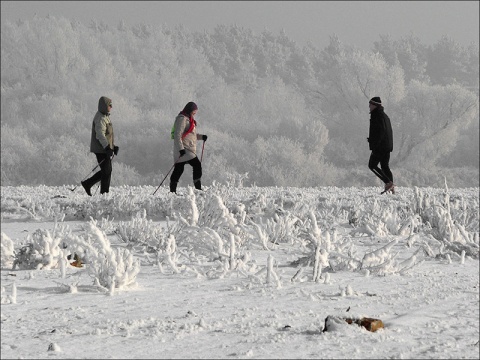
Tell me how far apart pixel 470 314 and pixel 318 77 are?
7880cm

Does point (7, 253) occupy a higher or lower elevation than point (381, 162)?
lower

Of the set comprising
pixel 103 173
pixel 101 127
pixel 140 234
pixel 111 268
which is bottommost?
pixel 111 268

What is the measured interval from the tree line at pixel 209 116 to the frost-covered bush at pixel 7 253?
38.1 metres

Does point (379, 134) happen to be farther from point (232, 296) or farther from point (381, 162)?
point (232, 296)

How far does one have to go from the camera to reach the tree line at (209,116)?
151 feet

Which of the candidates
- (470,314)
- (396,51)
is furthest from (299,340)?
(396,51)

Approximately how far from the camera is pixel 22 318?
383 cm

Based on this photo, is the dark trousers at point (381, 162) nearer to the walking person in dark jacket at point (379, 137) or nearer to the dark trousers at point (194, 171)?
the walking person in dark jacket at point (379, 137)

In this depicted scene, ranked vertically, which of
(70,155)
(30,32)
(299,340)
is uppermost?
(30,32)

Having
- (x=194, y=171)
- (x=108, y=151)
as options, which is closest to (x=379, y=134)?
(x=194, y=171)

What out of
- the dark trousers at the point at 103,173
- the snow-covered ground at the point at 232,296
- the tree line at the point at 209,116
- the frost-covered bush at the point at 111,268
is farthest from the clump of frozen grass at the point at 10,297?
the tree line at the point at 209,116

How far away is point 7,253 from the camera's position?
17.7 feet

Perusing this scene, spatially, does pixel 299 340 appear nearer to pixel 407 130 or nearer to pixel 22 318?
pixel 22 318

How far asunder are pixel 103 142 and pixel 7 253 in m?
6.49
